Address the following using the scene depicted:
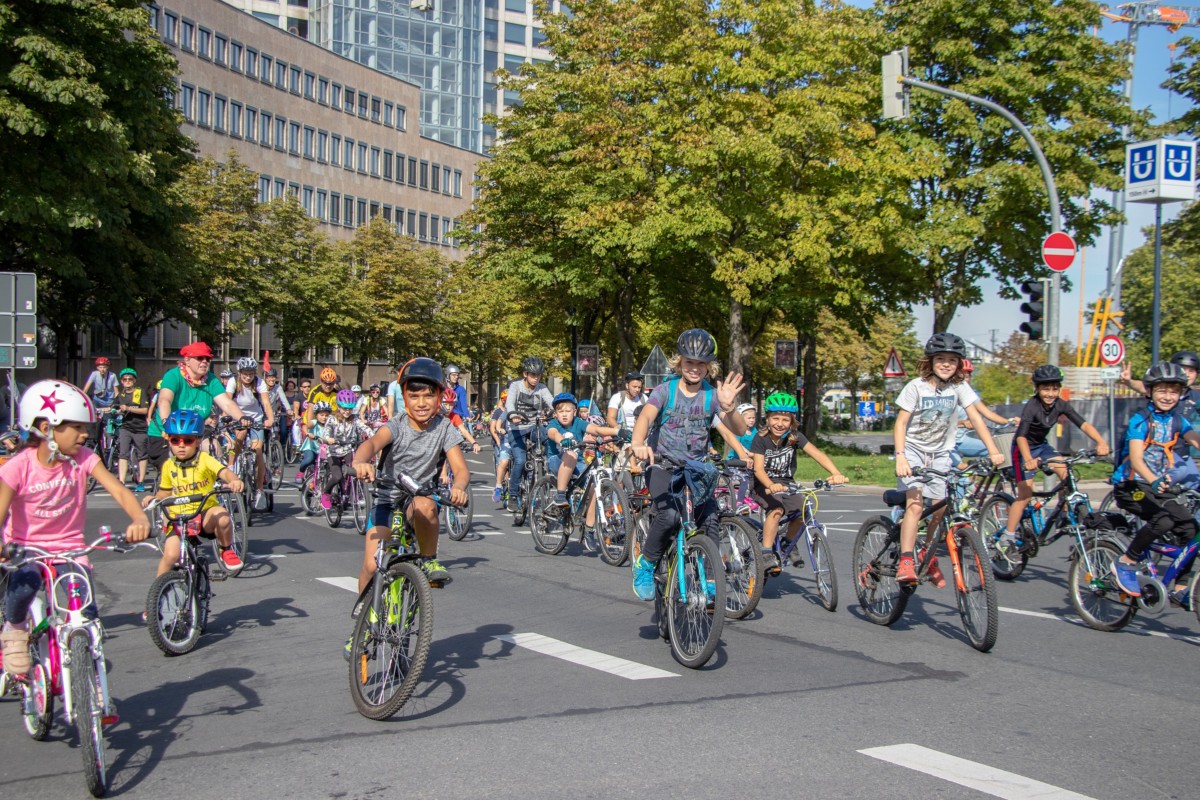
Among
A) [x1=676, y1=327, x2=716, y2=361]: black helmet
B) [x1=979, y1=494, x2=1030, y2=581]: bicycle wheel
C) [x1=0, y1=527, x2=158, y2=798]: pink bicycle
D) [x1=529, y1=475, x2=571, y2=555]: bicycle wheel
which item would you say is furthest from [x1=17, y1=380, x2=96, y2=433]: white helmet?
[x1=979, y1=494, x2=1030, y2=581]: bicycle wheel

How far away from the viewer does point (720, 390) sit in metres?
7.84

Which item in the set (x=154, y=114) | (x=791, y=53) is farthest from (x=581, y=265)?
(x=154, y=114)

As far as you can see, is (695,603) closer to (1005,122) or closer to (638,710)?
(638,710)

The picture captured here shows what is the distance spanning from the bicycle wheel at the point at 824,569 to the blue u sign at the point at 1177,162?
1185cm

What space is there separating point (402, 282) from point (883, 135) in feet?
114

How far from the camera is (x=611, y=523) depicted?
1188 centimetres

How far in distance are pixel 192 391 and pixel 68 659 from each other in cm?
662

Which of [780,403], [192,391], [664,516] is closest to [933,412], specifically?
[780,403]

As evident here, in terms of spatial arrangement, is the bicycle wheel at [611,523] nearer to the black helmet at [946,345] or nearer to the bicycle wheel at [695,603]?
the black helmet at [946,345]

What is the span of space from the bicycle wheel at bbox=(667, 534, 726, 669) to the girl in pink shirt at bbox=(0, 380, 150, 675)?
3.09 metres

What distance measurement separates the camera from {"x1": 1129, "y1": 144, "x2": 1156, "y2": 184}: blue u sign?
1819 cm

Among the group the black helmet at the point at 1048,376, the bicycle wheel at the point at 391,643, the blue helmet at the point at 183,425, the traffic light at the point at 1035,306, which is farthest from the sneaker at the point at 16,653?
the traffic light at the point at 1035,306

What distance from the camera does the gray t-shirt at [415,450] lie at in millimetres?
6637

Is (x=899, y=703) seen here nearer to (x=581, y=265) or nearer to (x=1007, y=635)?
→ (x=1007, y=635)
